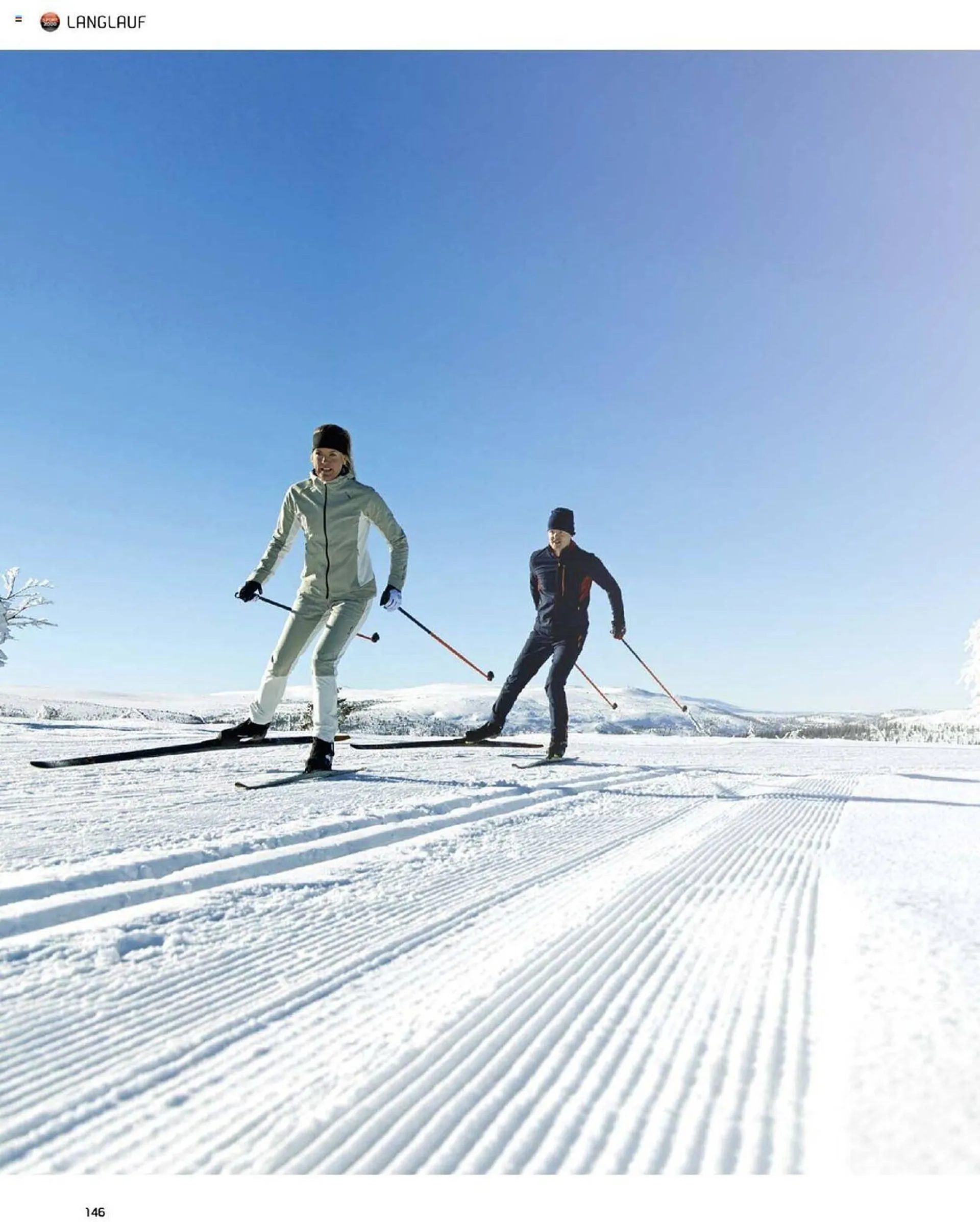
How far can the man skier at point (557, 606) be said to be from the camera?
744 cm

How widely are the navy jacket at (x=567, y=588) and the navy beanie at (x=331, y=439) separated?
2823mm

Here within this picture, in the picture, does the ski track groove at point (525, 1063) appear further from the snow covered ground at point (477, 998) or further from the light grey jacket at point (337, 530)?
the light grey jacket at point (337, 530)

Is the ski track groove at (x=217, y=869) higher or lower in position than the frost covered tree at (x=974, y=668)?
lower

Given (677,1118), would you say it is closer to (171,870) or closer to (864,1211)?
(864,1211)

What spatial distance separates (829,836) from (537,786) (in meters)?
1.88

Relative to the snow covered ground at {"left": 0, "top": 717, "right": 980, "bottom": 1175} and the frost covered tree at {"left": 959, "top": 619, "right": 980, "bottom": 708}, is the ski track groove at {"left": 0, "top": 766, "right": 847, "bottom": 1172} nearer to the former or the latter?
the snow covered ground at {"left": 0, "top": 717, "right": 980, "bottom": 1175}

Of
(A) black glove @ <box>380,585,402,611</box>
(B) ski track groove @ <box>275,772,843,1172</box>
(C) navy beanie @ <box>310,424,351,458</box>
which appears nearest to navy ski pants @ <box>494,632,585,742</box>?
(A) black glove @ <box>380,585,402,611</box>

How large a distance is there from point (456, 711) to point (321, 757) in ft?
141

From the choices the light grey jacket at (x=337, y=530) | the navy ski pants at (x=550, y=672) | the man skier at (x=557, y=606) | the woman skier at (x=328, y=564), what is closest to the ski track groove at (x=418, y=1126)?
the woman skier at (x=328, y=564)

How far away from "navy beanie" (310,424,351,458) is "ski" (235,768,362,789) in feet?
7.83

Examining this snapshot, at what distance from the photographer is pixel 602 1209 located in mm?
872

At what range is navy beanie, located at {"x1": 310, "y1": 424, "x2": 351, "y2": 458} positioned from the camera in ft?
17.9

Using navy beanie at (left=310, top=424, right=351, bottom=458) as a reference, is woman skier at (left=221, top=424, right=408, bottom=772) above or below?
below

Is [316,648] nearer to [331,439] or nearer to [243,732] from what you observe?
[243,732]
